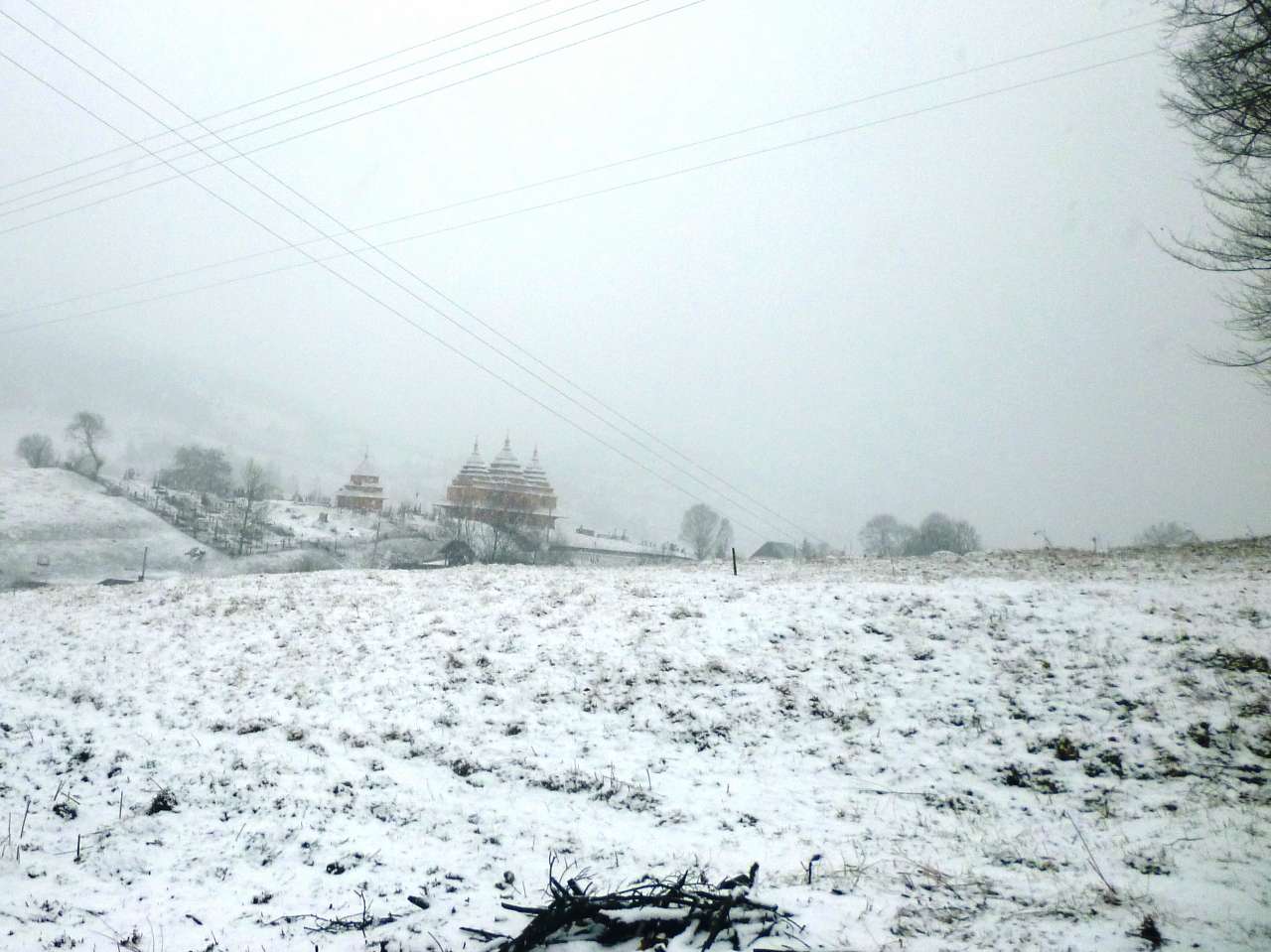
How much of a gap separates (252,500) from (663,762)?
58.8 m

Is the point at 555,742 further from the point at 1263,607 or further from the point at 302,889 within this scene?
the point at 1263,607

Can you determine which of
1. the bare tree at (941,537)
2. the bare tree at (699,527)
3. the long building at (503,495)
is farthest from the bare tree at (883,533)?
the long building at (503,495)

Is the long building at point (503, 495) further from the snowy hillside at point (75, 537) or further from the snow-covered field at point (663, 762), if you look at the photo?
the snow-covered field at point (663, 762)

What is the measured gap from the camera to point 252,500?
5647 centimetres

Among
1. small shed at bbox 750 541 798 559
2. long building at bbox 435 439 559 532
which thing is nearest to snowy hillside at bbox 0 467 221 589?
long building at bbox 435 439 559 532

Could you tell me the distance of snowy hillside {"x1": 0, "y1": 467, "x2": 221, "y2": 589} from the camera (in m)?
40.4

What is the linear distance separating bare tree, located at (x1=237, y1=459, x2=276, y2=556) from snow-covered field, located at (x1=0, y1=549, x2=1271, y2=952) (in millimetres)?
38038

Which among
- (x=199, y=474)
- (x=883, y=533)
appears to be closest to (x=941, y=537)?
(x=883, y=533)

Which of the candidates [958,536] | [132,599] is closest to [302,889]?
[132,599]

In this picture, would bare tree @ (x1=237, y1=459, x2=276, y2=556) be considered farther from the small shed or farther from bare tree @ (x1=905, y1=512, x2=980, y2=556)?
bare tree @ (x1=905, y1=512, x2=980, y2=556)

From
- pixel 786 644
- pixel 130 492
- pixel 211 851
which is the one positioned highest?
pixel 130 492

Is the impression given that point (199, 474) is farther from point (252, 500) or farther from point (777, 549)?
point (777, 549)

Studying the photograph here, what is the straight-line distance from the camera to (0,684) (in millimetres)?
12438

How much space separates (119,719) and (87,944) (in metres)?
7.09
